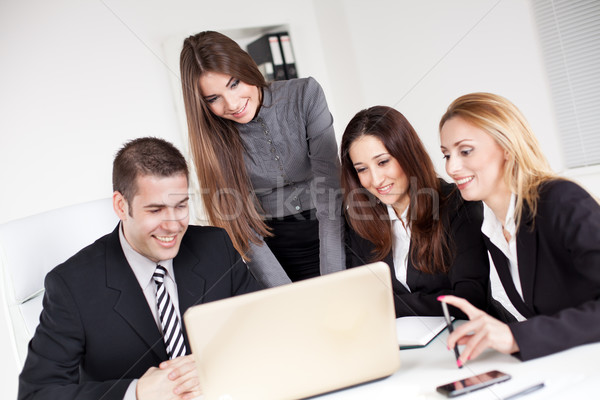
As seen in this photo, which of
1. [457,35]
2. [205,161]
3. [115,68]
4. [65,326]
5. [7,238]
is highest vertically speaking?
[115,68]

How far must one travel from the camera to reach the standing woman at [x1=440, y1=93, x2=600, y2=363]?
111 cm

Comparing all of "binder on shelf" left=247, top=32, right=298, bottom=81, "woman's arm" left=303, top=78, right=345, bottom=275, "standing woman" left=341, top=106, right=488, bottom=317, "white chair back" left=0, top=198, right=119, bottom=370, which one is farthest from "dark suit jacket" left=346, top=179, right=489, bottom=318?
"binder on shelf" left=247, top=32, right=298, bottom=81

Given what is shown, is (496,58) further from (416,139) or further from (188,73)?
(188,73)

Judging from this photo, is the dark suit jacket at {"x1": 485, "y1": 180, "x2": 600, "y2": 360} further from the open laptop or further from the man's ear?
the man's ear

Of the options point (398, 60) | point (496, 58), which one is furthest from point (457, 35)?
point (398, 60)

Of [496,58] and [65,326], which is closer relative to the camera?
[65,326]

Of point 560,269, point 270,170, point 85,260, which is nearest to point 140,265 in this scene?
point 85,260

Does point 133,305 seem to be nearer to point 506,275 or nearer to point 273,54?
point 506,275

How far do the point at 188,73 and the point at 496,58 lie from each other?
2555mm

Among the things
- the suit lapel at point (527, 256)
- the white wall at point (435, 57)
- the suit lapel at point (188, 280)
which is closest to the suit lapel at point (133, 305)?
the suit lapel at point (188, 280)

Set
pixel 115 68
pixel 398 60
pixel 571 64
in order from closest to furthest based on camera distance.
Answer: pixel 571 64, pixel 115 68, pixel 398 60

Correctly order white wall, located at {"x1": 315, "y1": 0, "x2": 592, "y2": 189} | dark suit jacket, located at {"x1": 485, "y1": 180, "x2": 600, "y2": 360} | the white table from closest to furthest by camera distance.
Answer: the white table < dark suit jacket, located at {"x1": 485, "y1": 180, "x2": 600, "y2": 360} < white wall, located at {"x1": 315, "y1": 0, "x2": 592, "y2": 189}

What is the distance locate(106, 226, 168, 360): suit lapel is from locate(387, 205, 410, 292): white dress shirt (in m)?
0.88

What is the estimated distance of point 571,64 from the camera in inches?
137
